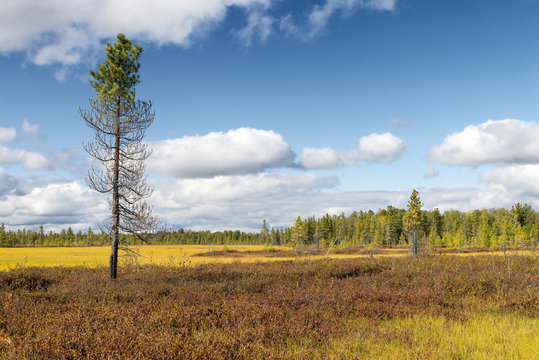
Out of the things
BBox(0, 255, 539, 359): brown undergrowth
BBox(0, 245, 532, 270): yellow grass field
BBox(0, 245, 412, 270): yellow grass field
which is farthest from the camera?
BBox(0, 245, 532, 270): yellow grass field

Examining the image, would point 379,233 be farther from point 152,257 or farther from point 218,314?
point 218,314

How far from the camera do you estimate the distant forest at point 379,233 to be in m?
78.1

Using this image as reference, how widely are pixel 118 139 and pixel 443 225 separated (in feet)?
441

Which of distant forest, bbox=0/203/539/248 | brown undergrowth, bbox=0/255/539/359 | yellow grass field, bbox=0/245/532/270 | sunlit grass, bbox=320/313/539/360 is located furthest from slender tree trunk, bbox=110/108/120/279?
distant forest, bbox=0/203/539/248

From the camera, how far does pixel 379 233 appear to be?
10500 centimetres

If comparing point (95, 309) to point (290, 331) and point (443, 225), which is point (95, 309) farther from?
point (443, 225)

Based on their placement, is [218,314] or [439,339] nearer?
[439,339]

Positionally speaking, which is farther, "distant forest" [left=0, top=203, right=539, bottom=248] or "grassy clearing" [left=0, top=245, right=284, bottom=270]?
"distant forest" [left=0, top=203, right=539, bottom=248]

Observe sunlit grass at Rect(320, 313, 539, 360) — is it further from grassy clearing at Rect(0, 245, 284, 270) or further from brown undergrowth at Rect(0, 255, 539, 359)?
grassy clearing at Rect(0, 245, 284, 270)

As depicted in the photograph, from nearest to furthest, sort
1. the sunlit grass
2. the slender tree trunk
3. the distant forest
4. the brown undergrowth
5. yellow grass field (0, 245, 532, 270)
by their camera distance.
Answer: the brown undergrowth < the sunlit grass < the slender tree trunk < yellow grass field (0, 245, 532, 270) < the distant forest

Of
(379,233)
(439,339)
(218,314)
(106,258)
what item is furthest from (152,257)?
(379,233)

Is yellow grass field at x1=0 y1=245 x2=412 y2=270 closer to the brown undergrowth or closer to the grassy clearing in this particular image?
the grassy clearing

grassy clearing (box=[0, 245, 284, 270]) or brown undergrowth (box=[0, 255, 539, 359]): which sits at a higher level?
brown undergrowth (box=[0, 255, 539, 359])

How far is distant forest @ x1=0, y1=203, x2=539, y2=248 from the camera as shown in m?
78.1
